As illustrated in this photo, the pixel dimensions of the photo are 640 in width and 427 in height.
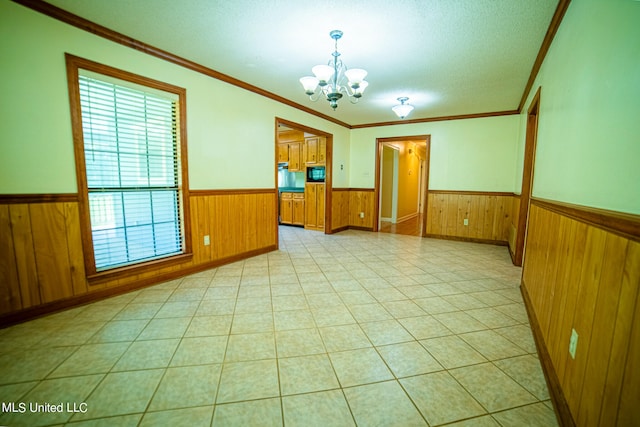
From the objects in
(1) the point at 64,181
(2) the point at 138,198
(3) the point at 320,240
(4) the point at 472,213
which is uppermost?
(1) the point at 64,181

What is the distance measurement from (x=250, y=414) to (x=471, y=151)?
559 centimetres

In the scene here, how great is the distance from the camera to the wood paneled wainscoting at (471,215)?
196 inches

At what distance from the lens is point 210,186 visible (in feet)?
11.1

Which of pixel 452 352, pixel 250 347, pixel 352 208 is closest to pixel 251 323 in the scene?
pixel 250 347

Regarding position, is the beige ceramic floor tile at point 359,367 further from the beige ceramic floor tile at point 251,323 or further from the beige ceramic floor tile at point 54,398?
the beige ceramic floor tile at point 54,398

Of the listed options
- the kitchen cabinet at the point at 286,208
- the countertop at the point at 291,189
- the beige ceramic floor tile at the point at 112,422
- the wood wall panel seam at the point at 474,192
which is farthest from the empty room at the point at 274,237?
the kitchen cabinet at the point at 286,208

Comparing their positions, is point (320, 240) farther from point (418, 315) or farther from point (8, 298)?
point (8, 298)

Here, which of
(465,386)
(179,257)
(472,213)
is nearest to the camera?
(465,386)

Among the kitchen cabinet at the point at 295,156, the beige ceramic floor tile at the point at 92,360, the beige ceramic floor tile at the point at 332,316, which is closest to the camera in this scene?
the beige ceramic floor tile at the point at 92,360

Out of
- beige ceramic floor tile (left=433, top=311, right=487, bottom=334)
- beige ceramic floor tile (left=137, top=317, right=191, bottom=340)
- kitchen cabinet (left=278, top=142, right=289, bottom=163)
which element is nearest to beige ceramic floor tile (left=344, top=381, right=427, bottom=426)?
beige ceramic floor tile (left=433, top=311, right=487, bottom=334)

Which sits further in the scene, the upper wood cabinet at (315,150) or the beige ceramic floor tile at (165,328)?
the upper wood cabinet at (315,150)

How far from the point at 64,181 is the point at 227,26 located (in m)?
1.96

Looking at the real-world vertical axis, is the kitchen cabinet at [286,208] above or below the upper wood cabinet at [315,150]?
below

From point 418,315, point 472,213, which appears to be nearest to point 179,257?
point 418,315
